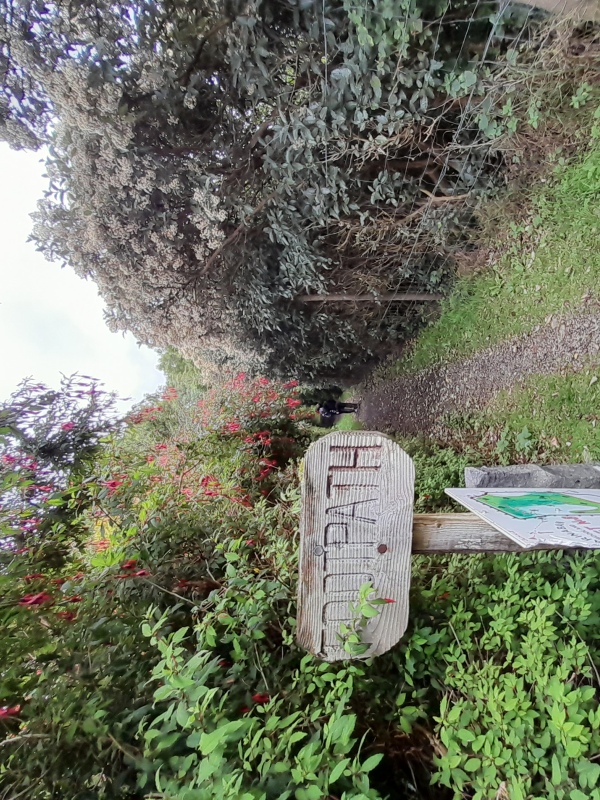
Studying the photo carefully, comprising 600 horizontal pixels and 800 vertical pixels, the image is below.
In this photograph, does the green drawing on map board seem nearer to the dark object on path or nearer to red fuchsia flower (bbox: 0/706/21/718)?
red fuchsia flower (bbox: 0/706/21/718)

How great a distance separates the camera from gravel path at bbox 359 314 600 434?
430 cm

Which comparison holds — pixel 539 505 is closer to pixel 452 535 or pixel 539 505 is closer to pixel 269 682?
pixel 452 535

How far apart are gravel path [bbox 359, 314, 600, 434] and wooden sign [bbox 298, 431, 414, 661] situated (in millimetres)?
3132

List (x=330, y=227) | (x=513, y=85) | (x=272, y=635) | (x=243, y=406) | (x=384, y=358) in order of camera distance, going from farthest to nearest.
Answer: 1. (x=384, y=358)
2. (x=243, y=406)
3. (x=330, y=227)
4. (x=513, y=85)
5. (x=272, y=635)

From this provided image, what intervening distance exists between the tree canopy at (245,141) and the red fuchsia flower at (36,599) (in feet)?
12.0

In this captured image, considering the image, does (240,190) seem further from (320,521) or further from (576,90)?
(320,521)

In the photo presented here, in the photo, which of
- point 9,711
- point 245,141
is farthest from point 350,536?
point 245,141

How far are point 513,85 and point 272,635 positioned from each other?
181 inches

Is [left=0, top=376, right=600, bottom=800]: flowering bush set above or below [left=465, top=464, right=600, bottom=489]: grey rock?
below

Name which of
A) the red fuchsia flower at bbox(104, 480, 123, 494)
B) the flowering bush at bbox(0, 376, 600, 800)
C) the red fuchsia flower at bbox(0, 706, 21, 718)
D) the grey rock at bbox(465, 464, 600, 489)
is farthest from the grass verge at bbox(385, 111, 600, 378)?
the red fuchsia flower at bbox(0, 706, 21, 718)

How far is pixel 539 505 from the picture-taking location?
6.73 feet

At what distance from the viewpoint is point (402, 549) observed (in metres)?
1.98

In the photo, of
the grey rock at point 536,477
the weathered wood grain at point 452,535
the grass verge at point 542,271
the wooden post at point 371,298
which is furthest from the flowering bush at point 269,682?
the wooden post at point 371,298

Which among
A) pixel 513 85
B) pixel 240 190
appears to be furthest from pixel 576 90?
pixel 240 190
